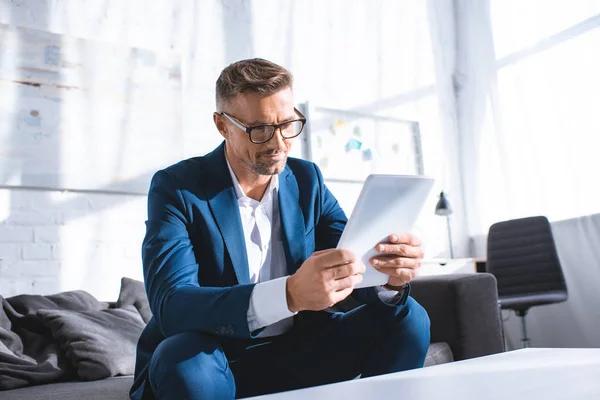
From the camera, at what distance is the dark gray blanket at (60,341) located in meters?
1.81

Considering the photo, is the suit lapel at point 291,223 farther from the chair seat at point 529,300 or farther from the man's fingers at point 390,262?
the chair seat at point 529,300

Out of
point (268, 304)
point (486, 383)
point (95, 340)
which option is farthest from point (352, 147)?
point (486, 383)

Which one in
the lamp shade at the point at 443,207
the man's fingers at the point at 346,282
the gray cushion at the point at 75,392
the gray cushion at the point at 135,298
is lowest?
the gray cushion at the point at 75,392

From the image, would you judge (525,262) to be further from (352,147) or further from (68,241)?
(68,241)

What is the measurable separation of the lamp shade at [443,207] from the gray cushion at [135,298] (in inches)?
A: 91.2

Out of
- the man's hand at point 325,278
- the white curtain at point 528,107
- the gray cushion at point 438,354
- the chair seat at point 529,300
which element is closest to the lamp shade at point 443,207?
the white curtain at point 528,107

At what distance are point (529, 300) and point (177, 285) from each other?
2648 mm

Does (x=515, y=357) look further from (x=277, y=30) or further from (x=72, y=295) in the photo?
(x=277, y=30)

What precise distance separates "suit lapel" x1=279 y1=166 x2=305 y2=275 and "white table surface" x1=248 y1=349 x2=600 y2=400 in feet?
1.47

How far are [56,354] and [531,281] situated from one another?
2.80m

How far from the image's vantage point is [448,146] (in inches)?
184

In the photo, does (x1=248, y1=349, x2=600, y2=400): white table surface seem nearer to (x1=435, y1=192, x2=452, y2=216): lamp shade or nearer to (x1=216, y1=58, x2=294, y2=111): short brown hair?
(x1=216, y1=58, x2=294, y2=111): short brown hair

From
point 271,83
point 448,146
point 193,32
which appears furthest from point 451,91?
point 271,83

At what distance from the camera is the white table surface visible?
2.73 feet
